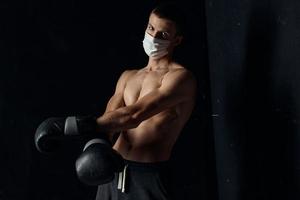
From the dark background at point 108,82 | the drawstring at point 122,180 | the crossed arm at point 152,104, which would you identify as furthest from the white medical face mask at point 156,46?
the drawstring at point 122,180

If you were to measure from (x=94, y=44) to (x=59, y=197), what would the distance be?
62 cm

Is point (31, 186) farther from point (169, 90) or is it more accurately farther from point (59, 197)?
point (169, 90)

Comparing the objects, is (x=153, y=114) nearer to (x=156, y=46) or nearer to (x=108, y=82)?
(x=156, y=46)

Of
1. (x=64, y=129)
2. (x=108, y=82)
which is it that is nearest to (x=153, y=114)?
(x=64, y=129)

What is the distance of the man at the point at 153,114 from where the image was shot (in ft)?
5.18

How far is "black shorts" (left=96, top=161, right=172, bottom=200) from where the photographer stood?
63.1 inches

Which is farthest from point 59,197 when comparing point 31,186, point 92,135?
point 92,135

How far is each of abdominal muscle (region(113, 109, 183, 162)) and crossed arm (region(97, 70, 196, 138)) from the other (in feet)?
0.21

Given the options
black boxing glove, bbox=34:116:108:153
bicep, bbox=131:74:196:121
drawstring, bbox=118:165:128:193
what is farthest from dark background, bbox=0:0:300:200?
black boxing glove, bbox=34:116:108:153

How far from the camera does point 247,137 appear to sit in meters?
1.78

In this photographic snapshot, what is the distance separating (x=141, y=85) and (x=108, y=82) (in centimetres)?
42

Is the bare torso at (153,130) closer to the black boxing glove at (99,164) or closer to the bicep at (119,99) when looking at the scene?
the bicep at (119,99)

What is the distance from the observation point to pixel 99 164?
146cm

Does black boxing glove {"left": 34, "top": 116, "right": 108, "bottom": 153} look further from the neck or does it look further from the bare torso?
the neck
